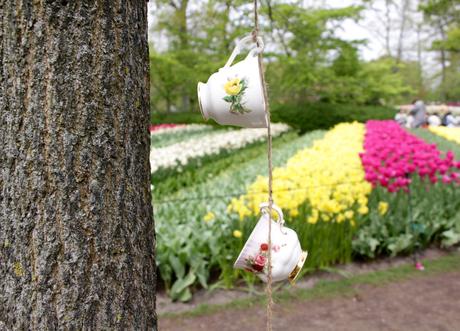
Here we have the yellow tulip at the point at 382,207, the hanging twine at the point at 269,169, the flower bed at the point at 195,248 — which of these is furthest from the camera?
the yellow tulip at the point at 382,207

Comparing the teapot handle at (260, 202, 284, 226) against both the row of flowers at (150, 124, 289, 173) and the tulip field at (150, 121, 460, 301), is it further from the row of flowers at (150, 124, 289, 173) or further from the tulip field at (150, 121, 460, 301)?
the row of flowers at (150, 124, 289, 173)

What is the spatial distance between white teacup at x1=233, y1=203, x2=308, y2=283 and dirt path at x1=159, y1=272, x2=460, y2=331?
6.37 feet

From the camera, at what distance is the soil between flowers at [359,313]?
3.17 metres

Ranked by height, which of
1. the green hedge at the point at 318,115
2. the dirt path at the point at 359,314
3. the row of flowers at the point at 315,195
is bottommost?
the dirt path at the point at 359,314

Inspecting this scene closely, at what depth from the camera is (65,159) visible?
100 cm

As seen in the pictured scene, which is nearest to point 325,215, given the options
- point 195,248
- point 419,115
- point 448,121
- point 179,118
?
point 195,248

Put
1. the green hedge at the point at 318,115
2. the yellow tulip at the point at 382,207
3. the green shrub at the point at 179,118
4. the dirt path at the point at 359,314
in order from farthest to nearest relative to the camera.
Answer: the green shrub at the point at 179,118, the green hedge at the point at 318,115, the yellow tulip at the point at 382,207, the dirt path at the point at 359,314

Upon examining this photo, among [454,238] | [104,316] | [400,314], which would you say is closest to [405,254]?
[454,238]

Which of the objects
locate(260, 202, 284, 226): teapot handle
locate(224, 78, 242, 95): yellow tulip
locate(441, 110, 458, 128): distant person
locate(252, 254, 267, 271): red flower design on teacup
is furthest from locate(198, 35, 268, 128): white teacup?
locate(441, 110, 458, 128): distant person

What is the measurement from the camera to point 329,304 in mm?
3471

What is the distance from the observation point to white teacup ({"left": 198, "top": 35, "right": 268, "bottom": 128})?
1193 millimetres

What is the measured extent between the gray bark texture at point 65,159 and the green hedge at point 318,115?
1557 centimetres

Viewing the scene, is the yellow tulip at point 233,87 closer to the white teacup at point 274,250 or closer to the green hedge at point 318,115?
the white teacup at point 274,250

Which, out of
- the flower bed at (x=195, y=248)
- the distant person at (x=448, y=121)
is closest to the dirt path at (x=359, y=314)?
the flower bed at (x=195, y=248)
